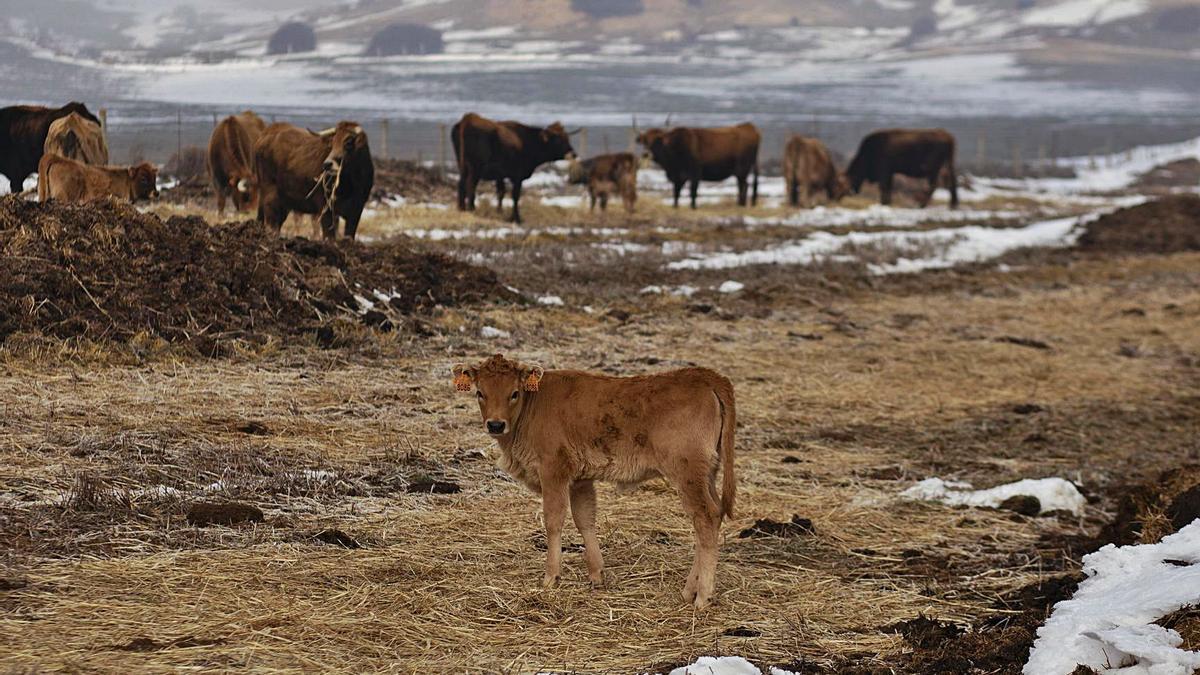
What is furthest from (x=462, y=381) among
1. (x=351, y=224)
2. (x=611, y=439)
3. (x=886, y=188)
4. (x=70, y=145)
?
(x=886, y=188)

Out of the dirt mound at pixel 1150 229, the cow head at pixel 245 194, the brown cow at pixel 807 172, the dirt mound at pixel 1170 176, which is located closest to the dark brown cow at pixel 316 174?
the cow head at pixel 245 194

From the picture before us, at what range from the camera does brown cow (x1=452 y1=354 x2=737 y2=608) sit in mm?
6441

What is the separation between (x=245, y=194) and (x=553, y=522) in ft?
47.9

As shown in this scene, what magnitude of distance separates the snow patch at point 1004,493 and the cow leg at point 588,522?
9.78 ft

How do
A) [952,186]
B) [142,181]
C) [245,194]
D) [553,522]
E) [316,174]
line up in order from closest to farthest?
[553,522], [142,181], [316,174], [245,194], [952,186]

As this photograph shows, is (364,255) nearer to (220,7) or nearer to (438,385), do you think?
(438,385)

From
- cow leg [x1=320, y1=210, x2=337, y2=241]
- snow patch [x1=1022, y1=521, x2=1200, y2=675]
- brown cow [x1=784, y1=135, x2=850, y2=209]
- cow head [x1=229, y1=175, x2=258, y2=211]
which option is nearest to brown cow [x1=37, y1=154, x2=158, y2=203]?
cow leg [x1=320, y1=210, x2=337, y2=241]

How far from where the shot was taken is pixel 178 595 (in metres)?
5.89

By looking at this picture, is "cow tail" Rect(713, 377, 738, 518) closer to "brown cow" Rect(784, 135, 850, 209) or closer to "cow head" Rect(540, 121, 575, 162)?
"cow head" Rect(540, 121, 575, 162)

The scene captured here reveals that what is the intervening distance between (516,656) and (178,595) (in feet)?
5.10

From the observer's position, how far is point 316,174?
17.0 m

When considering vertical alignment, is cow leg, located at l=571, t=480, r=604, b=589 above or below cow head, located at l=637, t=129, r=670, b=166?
below

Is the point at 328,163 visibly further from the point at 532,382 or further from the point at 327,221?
the point at 532,382

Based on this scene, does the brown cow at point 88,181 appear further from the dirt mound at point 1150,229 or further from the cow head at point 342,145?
the dirt mound at point 1150,229
